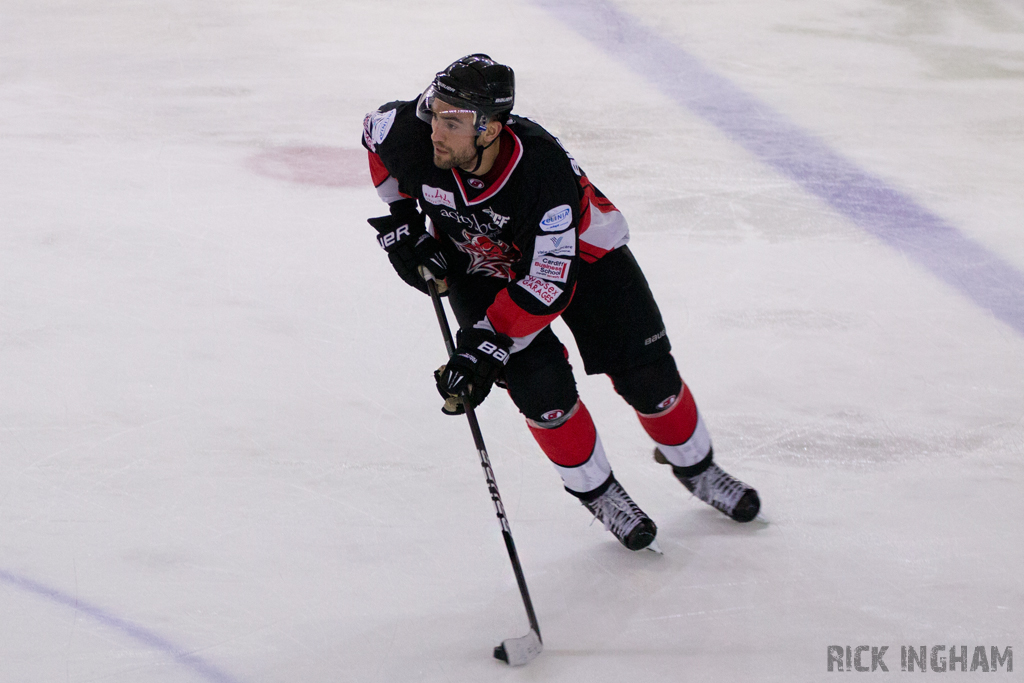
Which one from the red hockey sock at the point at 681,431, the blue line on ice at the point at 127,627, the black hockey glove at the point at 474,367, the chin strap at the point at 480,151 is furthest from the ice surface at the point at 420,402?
the chin strap at the point at 480,151

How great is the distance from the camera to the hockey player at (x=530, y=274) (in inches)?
77.7

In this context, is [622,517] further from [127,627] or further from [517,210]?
[127,627]

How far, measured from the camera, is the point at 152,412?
271cm

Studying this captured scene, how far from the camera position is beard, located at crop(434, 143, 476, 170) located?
1.98 meters

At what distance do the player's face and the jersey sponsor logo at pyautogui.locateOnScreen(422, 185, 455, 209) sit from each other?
10cm

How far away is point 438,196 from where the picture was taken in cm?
214

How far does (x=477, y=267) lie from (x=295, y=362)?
890mm

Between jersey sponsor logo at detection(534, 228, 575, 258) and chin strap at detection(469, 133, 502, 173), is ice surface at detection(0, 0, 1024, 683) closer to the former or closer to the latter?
jersey sponsor logo at detection(534, 228, 575, 258)

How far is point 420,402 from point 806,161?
7.53 feet

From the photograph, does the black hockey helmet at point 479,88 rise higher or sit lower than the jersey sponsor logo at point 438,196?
higher

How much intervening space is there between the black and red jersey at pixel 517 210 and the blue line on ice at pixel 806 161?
184cm

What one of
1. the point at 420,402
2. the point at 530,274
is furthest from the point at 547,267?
the point at 420,402

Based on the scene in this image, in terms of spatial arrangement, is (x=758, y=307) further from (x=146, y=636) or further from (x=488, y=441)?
(x=146, y=636)

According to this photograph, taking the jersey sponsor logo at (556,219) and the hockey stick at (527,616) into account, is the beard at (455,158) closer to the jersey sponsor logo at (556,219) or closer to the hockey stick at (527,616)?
the jersey sponsor logo at (556,219)
